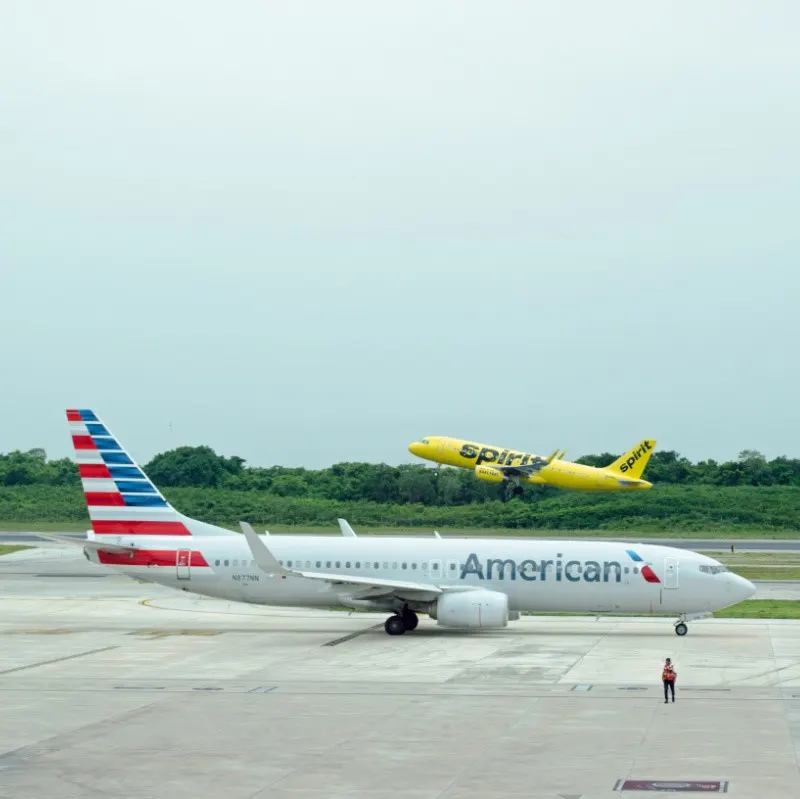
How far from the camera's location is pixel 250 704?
30.8 m

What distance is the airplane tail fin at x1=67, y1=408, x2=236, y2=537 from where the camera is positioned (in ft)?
160

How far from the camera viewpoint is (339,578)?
4459cm

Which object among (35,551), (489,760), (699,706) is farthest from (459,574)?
(35,551)

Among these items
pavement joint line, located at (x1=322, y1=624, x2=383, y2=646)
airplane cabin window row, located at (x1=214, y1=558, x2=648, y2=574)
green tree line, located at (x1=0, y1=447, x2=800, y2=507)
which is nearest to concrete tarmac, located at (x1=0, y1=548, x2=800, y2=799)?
pavement joint line, located at (x1=322, y1=624, x2=383, y2=646)

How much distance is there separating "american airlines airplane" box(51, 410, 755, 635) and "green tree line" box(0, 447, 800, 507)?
7708 centimetres

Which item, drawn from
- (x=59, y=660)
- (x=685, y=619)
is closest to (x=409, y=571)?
(x=685, y=619)

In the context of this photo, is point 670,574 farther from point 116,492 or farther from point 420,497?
point 420,497

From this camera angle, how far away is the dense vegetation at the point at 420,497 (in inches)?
4392

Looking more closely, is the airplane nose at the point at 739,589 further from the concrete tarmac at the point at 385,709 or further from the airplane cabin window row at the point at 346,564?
the concrete tarmac at the point at 385,709

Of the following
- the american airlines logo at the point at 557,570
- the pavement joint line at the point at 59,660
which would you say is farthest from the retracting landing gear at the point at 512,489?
the pavement joint line at the point at 59,660

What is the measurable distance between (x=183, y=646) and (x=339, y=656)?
554cm

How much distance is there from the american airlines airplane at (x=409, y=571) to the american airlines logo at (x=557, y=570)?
0.04 metres

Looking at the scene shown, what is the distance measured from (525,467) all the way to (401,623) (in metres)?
70.1

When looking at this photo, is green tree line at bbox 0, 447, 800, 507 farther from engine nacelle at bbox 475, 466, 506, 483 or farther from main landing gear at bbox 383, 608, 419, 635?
main landing gear at bbox 383, 608, 419, 635
